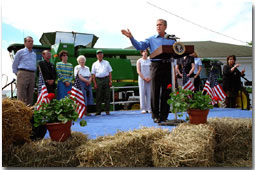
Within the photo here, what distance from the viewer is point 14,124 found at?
1.35 m

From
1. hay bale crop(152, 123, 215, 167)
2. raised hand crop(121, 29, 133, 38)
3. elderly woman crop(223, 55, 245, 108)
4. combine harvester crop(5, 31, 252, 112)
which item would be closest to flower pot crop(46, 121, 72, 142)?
hay bale crop(152, 123, 215, 167)

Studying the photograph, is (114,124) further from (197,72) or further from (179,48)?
(197,72)

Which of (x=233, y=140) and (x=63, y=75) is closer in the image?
(x=233, y=140)

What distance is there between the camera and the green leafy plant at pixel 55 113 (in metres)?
1.44

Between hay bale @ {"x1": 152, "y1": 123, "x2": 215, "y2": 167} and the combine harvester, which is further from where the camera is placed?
the combine harvester

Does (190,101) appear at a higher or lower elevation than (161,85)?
lower

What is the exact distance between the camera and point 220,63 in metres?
5.91

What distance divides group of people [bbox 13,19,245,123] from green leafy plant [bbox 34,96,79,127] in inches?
39.1

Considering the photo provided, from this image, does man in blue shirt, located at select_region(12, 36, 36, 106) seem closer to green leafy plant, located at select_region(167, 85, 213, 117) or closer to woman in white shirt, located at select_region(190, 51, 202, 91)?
green leafy plant, located at select_region(167, 85, 213, 117)

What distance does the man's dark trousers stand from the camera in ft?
8.07

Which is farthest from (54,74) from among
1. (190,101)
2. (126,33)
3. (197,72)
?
(197,72)

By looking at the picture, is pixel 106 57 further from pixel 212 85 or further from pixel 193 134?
pixel 193 134

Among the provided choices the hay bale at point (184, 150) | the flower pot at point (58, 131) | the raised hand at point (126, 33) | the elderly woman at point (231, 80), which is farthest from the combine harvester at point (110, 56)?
the hay bale at point (184, 150)

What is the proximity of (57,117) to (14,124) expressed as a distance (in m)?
0.26
